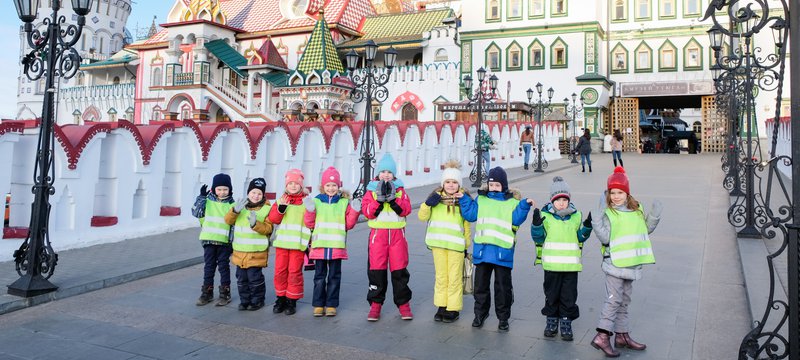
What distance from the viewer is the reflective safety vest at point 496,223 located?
15.4 feet

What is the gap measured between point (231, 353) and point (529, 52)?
3623 centimetres

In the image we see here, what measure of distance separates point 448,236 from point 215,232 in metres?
2.32

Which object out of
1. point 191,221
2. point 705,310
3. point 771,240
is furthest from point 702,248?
point 191,221

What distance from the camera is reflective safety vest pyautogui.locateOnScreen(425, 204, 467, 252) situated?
4867 millimetres

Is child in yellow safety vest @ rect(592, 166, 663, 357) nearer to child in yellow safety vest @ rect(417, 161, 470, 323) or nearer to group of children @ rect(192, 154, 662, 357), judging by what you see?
group of children @ rect(192, 154, 662, 357)

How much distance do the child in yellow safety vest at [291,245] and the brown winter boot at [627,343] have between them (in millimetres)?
2747

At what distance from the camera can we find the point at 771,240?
822 cm

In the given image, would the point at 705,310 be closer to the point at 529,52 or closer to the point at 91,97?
the point at 529,52

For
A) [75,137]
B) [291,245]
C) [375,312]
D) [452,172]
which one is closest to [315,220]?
[291,245]

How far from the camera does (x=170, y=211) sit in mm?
9742

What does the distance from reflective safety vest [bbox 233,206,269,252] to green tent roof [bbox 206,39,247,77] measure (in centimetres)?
3462

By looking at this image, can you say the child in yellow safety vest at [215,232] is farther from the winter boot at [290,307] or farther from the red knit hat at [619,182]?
the red knit hat at [619,182]

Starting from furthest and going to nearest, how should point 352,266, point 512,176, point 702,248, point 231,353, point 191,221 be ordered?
point 512,176
point 191,221
point 702,248
point 352,266
point 231,353

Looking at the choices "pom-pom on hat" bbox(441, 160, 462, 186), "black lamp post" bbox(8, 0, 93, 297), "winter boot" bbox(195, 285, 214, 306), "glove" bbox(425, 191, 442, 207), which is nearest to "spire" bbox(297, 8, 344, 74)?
"black lamp post" bbox(8, 0, 93, 297)
